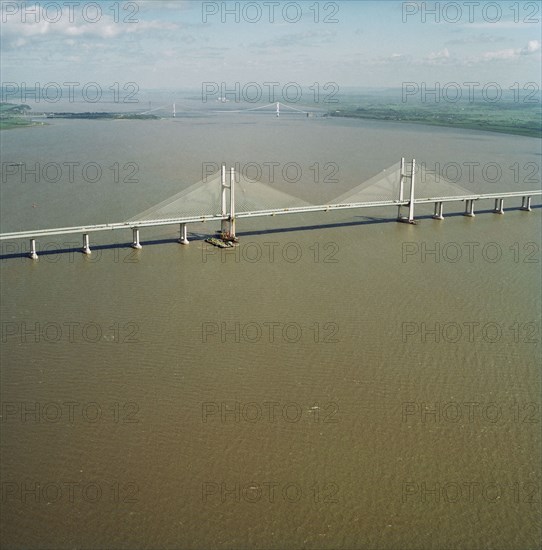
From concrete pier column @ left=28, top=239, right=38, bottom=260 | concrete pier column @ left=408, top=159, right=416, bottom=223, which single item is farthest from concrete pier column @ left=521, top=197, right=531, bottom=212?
concrete pier column @ left=28, top=239, right=38, bottom=260

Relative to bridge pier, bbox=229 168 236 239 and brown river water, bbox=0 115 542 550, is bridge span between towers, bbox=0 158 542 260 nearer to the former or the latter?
bridge pier, bbox=229 168 236 239

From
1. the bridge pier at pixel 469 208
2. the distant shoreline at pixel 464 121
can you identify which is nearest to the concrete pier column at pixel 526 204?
the bridge pier at pixel 469 208

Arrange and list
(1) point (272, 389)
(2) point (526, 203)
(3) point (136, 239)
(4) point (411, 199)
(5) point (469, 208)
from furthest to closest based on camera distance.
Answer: (2) point (526, 203)
(5) point (469, 208)
(4) point (411, 199)
(3) point (136, 239)
(1) point (272, 389)

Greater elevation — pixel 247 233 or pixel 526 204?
pixel 526 204

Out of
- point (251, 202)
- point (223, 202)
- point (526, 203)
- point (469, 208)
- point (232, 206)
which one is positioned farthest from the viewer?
point (526, 203)

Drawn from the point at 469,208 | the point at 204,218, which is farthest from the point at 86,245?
the point at 469,208

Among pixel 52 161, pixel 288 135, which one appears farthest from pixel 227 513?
pixel 288 135

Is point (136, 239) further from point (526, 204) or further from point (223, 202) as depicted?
point (526, 204)

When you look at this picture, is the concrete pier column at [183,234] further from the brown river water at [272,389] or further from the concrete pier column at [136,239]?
the concrete pier column at [136,239]
